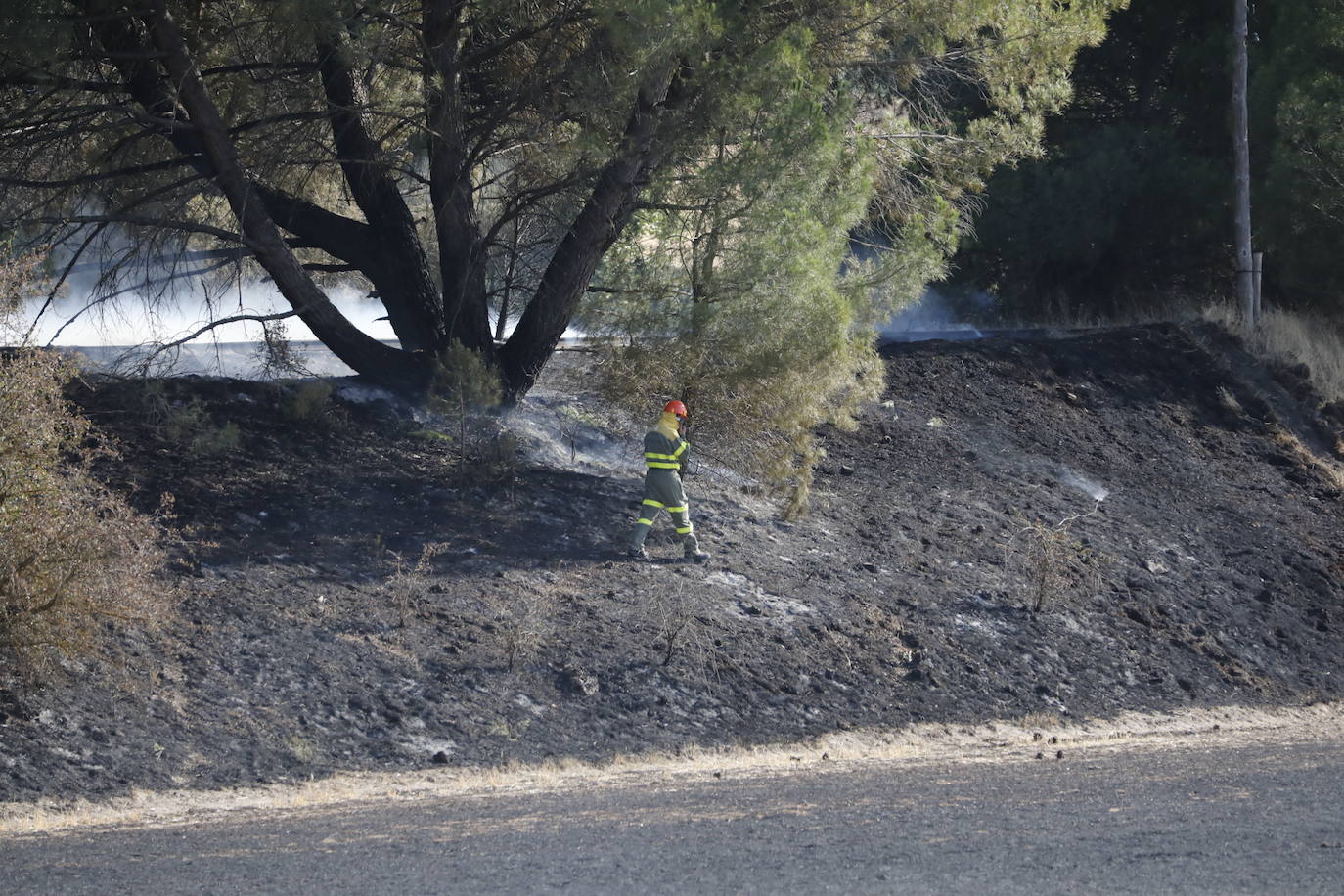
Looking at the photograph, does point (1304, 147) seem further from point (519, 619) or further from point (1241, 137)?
point (519, 619)

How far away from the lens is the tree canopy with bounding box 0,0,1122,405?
38.9 feet

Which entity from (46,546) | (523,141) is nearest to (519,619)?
(46,546)

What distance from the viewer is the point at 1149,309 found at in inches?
892

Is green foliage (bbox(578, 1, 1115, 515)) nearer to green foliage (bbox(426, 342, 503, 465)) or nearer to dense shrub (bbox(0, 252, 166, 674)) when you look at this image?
green foliage (bbox(426, 342, 503, 465))

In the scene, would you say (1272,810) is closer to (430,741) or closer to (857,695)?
(857,695)

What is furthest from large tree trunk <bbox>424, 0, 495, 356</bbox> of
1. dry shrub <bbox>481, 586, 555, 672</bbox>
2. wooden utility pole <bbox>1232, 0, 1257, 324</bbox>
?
wooden utility pole <bbox>1232, 0, 1257, 324</bbox>

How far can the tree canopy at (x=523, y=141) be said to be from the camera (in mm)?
11844

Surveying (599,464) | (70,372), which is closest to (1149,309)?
(599,464)

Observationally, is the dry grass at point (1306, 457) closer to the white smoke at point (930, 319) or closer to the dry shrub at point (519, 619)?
the white smoke at point (930, 319)

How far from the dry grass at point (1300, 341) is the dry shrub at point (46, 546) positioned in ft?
56.3

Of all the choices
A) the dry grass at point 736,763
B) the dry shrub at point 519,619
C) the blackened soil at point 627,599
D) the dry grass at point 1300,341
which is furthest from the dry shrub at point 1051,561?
the dry grass at point 1300,341

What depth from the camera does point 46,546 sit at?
26.7ft

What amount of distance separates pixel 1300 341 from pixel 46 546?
18138 mm

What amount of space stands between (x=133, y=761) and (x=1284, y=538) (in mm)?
12804
